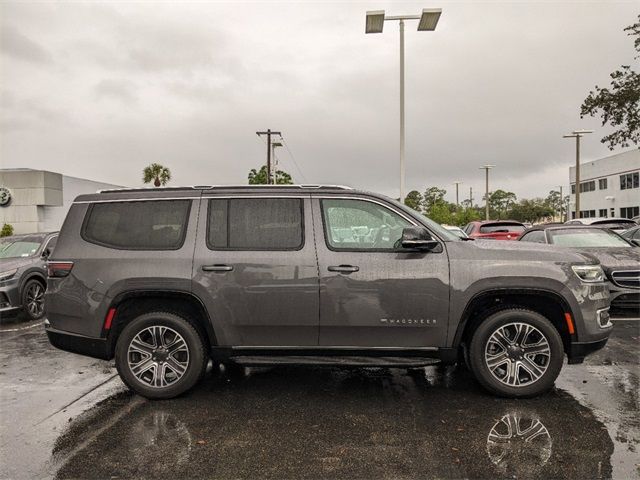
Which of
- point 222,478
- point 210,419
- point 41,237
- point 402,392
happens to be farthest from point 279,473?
point 41,237

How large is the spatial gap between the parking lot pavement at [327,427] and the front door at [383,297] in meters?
0.63

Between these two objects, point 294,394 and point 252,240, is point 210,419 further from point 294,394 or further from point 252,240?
point 252,240

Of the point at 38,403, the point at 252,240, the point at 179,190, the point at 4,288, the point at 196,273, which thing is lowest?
the point at 38,403

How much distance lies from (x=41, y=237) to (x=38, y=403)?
21.3 feet

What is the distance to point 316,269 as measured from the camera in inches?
176

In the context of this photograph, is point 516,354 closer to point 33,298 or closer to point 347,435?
point 347,435

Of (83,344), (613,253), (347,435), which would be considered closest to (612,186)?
(613,253)

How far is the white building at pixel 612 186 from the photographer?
5556cm

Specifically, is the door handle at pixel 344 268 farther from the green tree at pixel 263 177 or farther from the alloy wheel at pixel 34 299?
the green tree at pixel 263 177

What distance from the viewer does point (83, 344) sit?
4.70m

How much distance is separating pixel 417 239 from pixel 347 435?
5.76 ft

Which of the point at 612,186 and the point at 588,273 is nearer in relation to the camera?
the point at 588,273

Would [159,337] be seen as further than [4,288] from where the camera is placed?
No

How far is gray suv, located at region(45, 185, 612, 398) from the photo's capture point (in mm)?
4438
